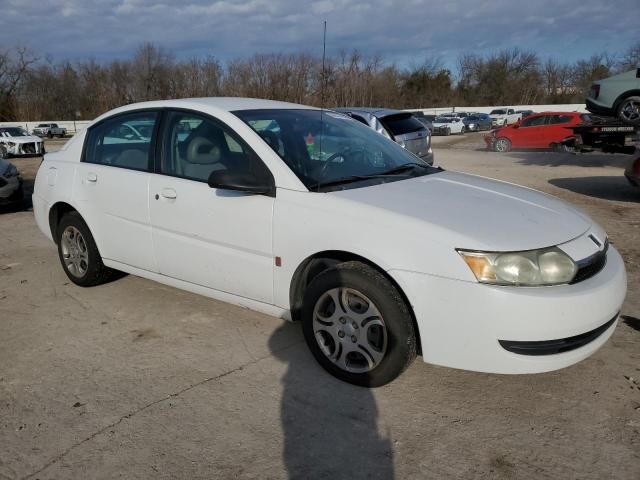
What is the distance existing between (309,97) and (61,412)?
6.43 meters

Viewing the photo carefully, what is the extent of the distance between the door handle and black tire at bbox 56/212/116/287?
1.08 m

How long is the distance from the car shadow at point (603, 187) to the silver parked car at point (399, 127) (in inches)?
120

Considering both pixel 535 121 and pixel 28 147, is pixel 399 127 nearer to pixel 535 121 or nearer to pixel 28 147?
pixel 535 121

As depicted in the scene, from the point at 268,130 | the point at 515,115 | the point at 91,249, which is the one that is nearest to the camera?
the point at 268,130

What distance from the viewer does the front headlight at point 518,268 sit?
2.50 m

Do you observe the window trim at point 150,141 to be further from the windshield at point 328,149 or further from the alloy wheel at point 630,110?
the alloy wheel at point 630,110

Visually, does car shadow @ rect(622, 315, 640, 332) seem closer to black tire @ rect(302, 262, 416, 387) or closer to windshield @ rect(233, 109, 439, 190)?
windshield @ rect(233, 109, 439, 190)

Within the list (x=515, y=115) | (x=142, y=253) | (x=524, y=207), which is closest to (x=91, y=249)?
(x=142, y=253)

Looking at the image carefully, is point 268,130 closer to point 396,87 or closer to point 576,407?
point 576,407

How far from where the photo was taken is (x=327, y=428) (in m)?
2.61

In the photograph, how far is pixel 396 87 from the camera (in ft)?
229

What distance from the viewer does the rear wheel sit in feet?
69.7

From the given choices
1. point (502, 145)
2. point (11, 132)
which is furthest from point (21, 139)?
point (502, 145)

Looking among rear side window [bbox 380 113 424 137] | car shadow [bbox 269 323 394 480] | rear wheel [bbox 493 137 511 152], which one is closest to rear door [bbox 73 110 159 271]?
car shadow [bbox 269 323 394 480]
